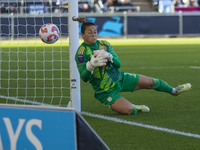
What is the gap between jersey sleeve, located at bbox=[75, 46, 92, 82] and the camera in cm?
626

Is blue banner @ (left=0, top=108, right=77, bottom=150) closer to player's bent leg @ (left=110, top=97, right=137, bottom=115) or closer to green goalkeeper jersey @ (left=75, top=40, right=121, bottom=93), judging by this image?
green goalkeeper jersey @ (left=75, top=40, right=121, bottom=93)

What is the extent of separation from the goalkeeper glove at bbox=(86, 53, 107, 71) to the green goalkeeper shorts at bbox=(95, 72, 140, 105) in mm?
601

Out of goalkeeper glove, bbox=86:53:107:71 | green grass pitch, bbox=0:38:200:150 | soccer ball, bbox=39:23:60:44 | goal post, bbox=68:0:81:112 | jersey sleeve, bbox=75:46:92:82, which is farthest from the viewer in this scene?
soccer ball, bbox=39:23:60:44

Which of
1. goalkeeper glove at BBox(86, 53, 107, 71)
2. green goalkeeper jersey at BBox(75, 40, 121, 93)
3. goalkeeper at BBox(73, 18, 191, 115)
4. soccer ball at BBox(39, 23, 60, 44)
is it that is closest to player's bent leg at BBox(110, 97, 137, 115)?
goalkeeper at BBox(73, 18, 191, 115)

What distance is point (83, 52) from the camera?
6.44 meters

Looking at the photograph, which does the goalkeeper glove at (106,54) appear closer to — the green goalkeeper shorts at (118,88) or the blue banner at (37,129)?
the green goalkeeper shorts at (118,88)

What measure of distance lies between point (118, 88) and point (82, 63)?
0.67 metres

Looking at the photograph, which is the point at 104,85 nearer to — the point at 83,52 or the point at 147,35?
the point at 83,52

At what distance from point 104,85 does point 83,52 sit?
20.3 inches

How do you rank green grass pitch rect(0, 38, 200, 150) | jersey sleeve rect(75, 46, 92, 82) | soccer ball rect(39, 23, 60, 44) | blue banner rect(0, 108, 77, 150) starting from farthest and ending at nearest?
soccer ball rect(39, 23, 60, 44) < jersey sleeve rect(75, 46, 92, 82) < green grass pitch rect(0, 38, 200, 150) < blue banner rect(0, 108, 77, 150)

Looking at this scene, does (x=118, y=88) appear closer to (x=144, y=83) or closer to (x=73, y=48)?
(x=144, y=83)

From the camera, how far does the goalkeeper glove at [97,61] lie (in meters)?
6.02

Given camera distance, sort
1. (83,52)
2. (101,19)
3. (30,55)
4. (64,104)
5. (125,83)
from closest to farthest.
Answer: (83,52), (125,83), (64,104), (30,55), (101,19)

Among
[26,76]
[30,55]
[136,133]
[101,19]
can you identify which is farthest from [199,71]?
[101,19]
